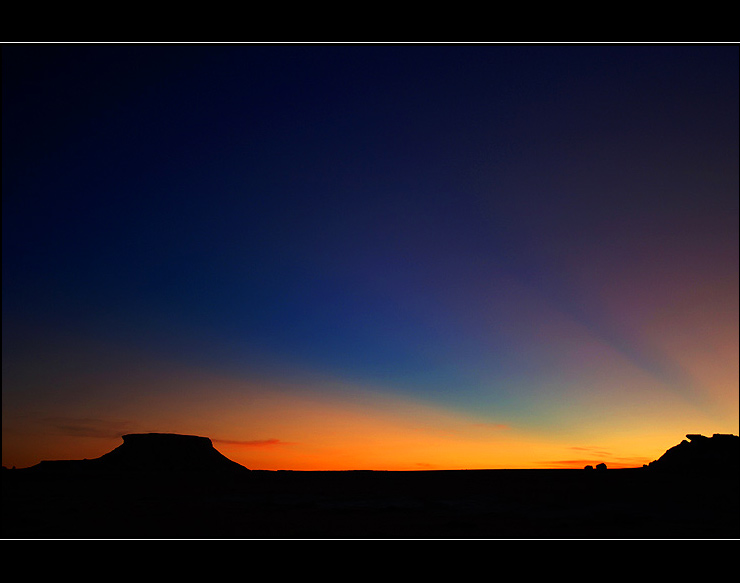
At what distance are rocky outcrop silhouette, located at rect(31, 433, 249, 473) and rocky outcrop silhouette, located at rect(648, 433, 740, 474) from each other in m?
53.7

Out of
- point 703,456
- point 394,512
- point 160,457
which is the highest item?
point 160,457

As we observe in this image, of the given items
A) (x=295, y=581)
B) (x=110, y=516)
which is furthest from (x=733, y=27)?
(x=110, y=516)

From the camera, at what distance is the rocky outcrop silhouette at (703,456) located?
39125 millimetres

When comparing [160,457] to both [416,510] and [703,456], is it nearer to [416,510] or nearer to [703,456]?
[416,510]

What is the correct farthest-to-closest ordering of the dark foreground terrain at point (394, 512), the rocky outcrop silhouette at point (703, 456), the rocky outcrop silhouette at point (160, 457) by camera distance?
the rocky outcrop silhouette at point (160, 457)
the rocky outcrop silhouette at point (703, 456)
the dark foreground terrain at point (394, 512)

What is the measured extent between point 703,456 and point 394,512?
108ft

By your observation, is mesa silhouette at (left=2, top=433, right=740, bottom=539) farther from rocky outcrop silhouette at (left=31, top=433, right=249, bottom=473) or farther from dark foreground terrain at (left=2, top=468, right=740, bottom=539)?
rocky outcrop silhouette at (left=31, top=433, right=249, bottom=473)

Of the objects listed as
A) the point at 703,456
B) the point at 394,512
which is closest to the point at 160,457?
the point at 394,512

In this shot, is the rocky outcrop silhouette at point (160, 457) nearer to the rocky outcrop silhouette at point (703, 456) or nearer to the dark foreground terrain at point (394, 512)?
the dark foreground terrain at point (394, 512)

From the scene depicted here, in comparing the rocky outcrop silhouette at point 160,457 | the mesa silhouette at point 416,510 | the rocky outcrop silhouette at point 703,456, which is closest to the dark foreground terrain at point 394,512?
the mesa silhouette at point 416,510

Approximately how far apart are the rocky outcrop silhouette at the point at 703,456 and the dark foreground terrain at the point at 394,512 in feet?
20.5

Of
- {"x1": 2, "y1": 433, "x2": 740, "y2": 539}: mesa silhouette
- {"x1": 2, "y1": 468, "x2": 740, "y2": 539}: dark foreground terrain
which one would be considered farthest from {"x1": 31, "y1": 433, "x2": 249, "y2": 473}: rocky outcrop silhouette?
{"x1": 2, "y1": 468, "x2": 740, "y2": 539}: dark foreground terrain

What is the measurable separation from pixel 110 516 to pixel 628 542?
812 inches

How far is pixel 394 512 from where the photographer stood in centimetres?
2214
